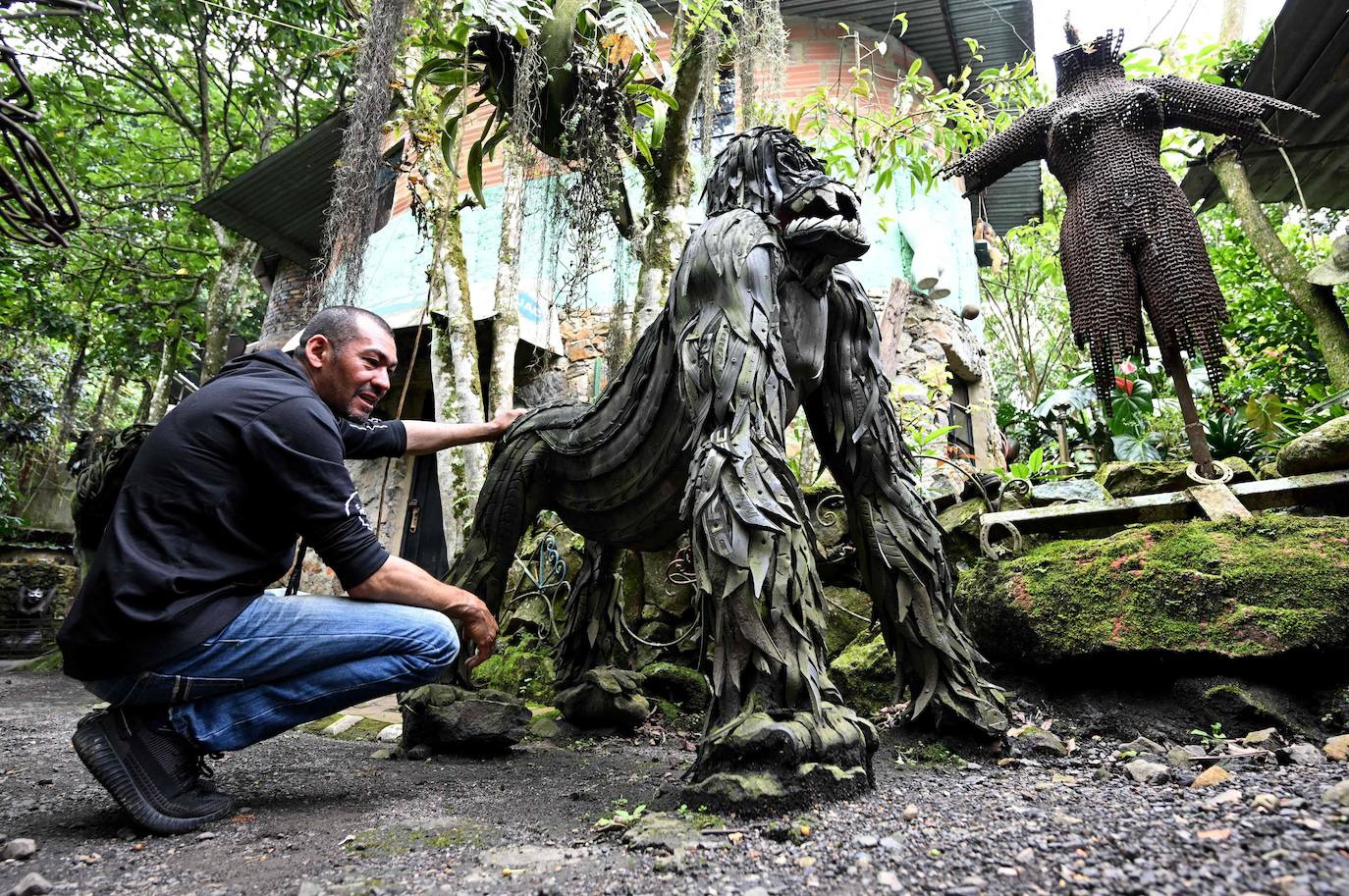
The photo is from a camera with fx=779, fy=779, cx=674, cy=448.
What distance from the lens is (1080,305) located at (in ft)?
11.6

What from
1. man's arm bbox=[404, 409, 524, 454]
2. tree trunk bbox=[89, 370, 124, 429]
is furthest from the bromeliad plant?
tree trunk bbox=[89, 370, 124, 429]

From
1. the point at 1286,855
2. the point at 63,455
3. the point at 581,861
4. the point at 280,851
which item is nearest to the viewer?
the point at 1286,855

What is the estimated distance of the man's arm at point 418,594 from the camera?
2102mm

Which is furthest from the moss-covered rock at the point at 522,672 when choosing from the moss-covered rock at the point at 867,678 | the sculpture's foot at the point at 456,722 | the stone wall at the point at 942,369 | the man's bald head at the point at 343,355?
the stone wall at the point at 942,369

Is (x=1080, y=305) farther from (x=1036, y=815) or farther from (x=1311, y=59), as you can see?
(x=1311, y=59)

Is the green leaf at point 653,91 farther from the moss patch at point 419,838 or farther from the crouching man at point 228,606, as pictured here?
the moss patch at point 419,838

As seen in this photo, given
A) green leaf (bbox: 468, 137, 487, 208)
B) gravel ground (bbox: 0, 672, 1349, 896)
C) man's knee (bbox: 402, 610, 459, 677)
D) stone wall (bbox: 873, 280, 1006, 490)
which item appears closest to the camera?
gravel ground (bbox: 0, 672, 1349, 896)

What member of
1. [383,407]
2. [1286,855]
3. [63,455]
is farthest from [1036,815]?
[63,455]

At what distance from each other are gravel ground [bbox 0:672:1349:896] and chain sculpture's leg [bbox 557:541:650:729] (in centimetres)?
86

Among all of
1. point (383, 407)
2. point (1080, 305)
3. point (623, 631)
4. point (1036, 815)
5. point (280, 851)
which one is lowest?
point (280, 851)

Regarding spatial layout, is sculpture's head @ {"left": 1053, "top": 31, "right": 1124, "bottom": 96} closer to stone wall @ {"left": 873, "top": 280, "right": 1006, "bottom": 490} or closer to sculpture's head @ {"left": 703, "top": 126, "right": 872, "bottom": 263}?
sculpture's head @ {"left": 703, "top": 126, "right": 872, "bottom": 263}

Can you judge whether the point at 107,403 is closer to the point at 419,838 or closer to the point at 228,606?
the point at 228,606

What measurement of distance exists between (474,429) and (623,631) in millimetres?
1376

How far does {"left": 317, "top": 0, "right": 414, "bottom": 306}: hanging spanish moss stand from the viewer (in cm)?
422
